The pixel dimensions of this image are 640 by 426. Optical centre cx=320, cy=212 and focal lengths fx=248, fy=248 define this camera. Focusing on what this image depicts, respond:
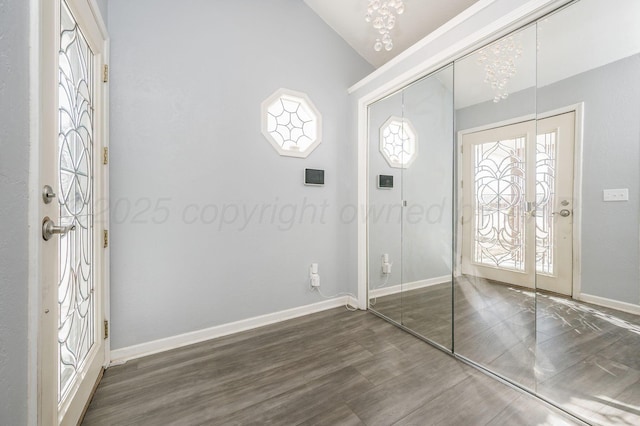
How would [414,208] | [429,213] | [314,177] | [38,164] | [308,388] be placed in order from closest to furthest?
[38,164] → [308,388] → [429,213] → [414,208] → [314,177]

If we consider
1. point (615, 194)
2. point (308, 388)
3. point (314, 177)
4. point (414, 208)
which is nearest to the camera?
point (615, 194)

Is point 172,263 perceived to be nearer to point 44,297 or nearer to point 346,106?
point 44,297

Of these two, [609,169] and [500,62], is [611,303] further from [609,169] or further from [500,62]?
[500,62]

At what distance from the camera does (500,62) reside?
5.38 ft

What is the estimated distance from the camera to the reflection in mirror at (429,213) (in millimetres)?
2027

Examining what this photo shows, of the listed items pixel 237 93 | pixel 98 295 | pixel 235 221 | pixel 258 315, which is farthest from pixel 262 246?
pixel 237 93

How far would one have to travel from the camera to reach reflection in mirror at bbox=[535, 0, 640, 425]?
1.25 m

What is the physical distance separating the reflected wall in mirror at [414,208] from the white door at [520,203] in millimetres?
176

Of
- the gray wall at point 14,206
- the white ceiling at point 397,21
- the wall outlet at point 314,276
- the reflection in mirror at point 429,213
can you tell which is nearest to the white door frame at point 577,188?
the reflection in mirror at point 429,213

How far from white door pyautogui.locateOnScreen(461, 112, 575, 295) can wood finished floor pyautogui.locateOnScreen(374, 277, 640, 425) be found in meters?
0.13

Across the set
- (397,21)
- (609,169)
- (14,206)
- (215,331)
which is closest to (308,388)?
(215,331)

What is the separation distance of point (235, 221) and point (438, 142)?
1907 mm

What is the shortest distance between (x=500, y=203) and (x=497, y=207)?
0.11 ft

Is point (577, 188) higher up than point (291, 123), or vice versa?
point (291, 123)
